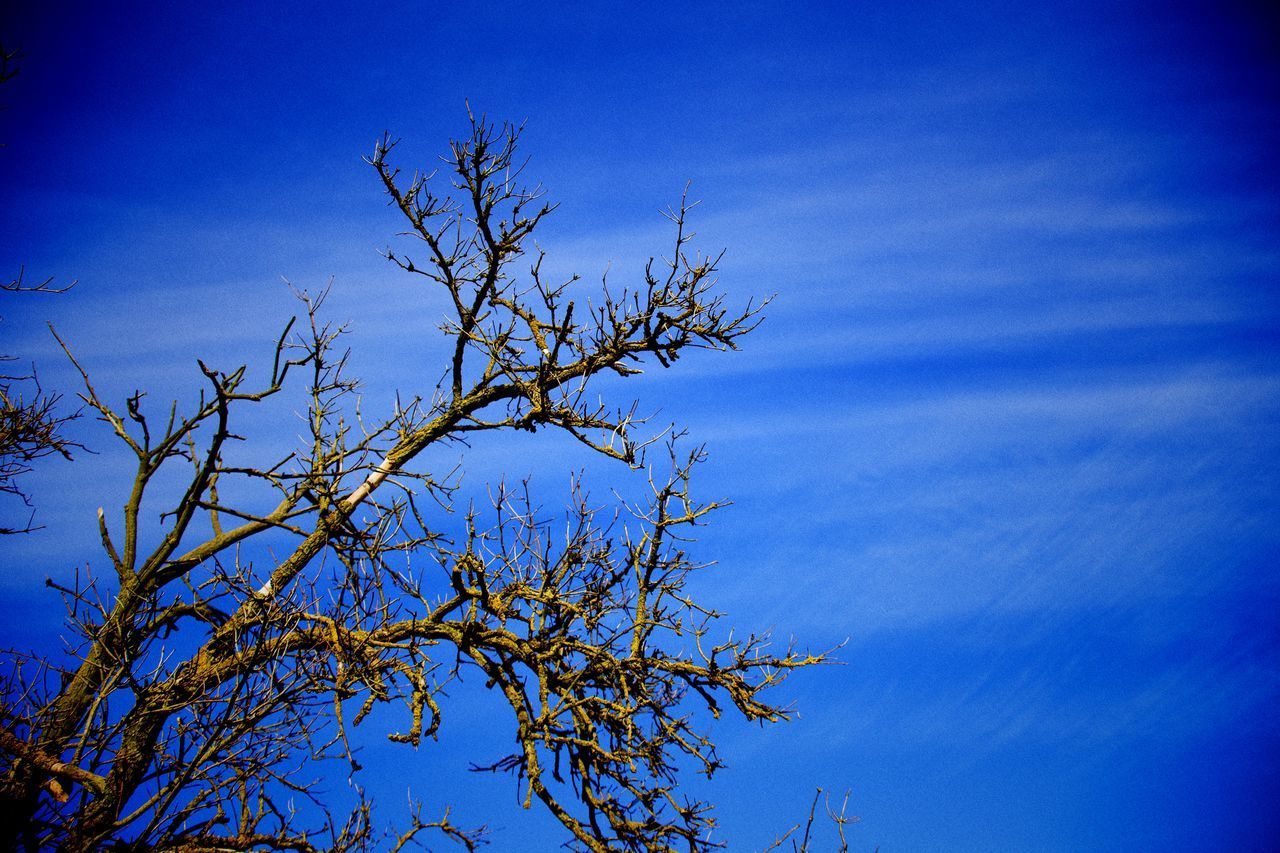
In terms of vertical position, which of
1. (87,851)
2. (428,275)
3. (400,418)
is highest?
(428,275)

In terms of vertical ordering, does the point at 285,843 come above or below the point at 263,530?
below

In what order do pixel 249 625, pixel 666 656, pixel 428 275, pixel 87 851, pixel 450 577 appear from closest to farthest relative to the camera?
pixel 87 851 < pixel 249 625 < pixel 450 577 < pixel 666 656 < pixel 428 275

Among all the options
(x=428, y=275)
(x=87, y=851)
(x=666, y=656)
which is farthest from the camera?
(x=428, y=275)

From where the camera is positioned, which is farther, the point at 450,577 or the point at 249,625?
the point at 450,577

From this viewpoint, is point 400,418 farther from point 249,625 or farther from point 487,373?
point 249,625

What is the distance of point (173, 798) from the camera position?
5.98 meters

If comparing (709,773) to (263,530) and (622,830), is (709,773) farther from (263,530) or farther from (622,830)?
(263,530)

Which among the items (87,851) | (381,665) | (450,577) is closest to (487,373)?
(450,577)

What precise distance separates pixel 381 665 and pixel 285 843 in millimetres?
1543

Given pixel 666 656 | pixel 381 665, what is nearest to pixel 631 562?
pixel 666 656

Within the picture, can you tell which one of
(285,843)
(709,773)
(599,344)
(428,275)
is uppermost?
(428,275)

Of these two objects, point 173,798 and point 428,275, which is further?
point 428,275

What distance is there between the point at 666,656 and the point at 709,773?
1014mm

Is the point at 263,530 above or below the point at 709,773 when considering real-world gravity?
above
